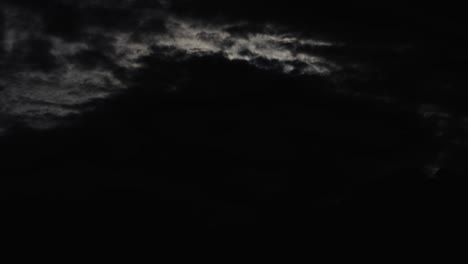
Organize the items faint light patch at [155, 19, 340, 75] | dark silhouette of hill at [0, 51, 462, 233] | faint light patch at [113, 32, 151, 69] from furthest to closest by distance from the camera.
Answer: dark silhouette of hill at [0, 51, 462, 233]
faint light patch at [113, 32, 151, 69]
faint light patch at [155, 19, 340, 75]

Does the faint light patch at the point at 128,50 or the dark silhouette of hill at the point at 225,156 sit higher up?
the faint light patch at the point at 128,50

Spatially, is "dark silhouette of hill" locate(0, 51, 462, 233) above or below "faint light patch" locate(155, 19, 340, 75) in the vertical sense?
below

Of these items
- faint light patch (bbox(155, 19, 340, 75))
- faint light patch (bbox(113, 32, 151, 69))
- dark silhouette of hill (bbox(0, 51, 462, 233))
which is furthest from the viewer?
dark silhouette of hill (bbox(0, 51, 462, 233))

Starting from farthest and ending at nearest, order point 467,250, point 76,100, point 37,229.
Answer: point 37,229, point 467,250, point 76,100

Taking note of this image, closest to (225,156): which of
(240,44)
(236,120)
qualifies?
(236,120)

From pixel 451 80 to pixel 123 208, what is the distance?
9680mm

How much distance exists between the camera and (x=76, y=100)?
6.36 meters

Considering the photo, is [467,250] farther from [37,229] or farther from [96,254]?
[37,229]

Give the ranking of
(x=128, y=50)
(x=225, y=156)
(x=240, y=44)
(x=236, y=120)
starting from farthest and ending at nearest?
(x=225, y=156) → (x=236, y=120) → (x=128, y=50) → (x=240, y=44)

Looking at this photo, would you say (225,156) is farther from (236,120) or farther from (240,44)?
(240,44)

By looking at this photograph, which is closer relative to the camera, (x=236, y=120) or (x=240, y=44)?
(x=240, y=44)

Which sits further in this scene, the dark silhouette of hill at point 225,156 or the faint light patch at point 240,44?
the dark silhouette of hill at point 225,156

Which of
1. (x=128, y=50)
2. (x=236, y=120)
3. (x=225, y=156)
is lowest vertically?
(x=225, y=156)

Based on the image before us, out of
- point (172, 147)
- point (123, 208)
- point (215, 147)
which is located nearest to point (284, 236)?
point (215, 147)
